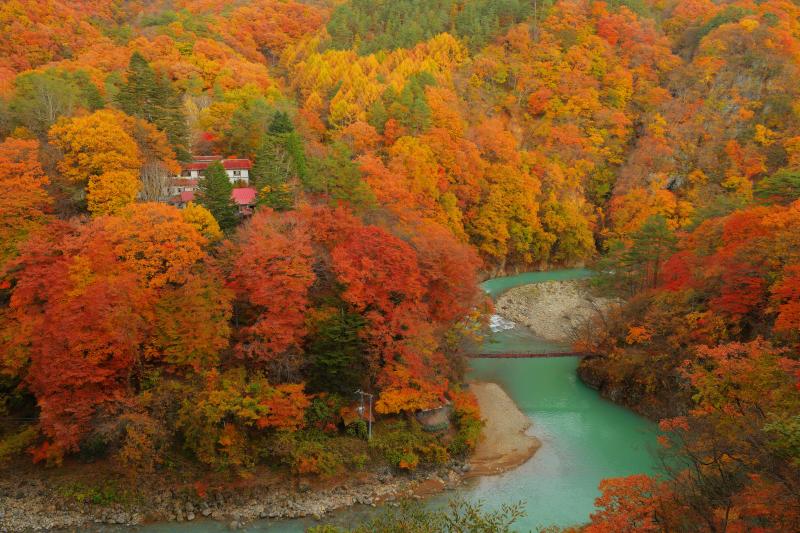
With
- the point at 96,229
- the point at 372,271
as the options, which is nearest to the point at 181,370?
the point at 96,229

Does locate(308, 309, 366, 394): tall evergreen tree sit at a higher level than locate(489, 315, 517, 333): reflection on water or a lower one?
higher

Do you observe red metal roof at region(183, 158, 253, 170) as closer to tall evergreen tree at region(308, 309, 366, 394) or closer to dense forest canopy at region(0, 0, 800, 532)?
dense forest canopy at region(0, 0, 800, 532)

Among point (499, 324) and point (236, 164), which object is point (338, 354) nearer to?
point (236, 164)

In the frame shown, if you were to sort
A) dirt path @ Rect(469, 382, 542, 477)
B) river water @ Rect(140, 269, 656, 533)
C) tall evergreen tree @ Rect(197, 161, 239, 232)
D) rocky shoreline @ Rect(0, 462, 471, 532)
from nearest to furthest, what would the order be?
rocky shoreline @ Rect(0, 462, 471, 532) → river water @ Rect(140, 269, 656, 533) → dirt path @ Rect(469, 382, 542, 477) → tall evergreen tree @ Rect(197, 161, 239, 232)

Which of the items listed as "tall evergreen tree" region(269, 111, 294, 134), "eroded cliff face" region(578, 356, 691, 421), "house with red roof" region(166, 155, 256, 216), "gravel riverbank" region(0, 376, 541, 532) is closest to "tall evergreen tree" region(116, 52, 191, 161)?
"house with red roof" region(166, 155, 256, 216)

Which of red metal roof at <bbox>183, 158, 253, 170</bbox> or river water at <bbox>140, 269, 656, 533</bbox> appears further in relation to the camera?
red metal roof at <bbox>183, 158, 253, 170</bbox>

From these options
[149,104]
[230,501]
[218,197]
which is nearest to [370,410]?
[230,501]
